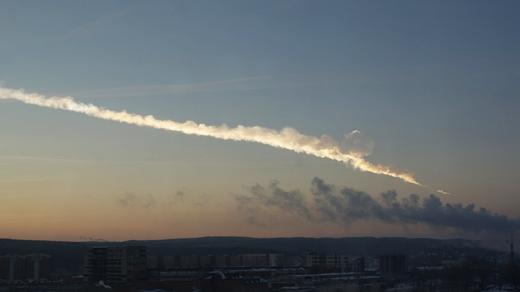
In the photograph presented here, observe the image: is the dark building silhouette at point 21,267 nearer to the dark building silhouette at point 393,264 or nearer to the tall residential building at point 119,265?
the tall residential building at point 119,265

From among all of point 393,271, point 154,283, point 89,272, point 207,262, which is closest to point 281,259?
point 207,262

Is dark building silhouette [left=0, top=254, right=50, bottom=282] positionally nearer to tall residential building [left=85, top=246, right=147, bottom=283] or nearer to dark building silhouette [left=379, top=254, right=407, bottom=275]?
tall residential building [left=85, top=246, right=147, bottom=283]


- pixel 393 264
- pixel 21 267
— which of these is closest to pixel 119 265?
pixel 21 267

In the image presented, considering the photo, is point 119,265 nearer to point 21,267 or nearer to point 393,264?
point 21,267

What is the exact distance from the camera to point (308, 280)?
9675 cm

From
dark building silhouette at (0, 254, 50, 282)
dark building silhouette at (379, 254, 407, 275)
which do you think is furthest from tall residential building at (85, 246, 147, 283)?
dark building silhouette at (379, 254, 407, 275)

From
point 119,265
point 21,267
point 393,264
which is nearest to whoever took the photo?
point 119,265

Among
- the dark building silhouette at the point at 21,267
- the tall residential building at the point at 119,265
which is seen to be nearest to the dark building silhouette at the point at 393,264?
the tall residential building at the point at 119,265

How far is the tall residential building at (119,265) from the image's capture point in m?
90.8

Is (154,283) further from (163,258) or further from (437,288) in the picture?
(163,258)

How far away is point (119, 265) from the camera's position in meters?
91.2

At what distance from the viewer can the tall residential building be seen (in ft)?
298

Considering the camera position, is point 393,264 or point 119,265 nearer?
point 119,265

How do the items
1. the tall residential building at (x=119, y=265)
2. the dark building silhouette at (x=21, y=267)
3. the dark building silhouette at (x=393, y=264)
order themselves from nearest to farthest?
1. the tall residential building at (x=119, y=265)
2. the dark building silhouette at (x=21, y=267)
3. the dark building silhouette at (x=393, y=264)
